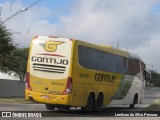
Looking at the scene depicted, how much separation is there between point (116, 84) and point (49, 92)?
6.06 meters

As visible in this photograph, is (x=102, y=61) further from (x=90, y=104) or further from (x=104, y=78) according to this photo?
(x=90, y=104)

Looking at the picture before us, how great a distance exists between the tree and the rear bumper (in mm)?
23552

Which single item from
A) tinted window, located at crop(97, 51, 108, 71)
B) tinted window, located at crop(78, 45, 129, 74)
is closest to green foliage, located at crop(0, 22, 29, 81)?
tinted window, located at crop(78, 45, 129, 74)

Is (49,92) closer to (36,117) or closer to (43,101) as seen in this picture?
(43,101)

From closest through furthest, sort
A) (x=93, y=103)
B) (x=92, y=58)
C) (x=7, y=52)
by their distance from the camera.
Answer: (x=92, y=58) < (x=93, y=103) < (x=7, y=52)

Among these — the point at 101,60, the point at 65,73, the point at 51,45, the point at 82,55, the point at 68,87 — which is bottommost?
the point at 68,87

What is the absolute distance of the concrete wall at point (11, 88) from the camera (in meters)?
43.0

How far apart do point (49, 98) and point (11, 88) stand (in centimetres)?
2436

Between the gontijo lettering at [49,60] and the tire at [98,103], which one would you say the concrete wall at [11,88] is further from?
the gontijo lettering at [49,60]

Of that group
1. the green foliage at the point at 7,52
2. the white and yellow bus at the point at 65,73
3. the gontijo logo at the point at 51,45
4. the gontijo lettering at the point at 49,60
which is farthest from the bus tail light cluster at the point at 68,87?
the green foliage at the point at 7,52

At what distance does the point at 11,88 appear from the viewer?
4462 cm

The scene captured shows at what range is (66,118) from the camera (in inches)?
749

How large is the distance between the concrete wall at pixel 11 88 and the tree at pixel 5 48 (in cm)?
167

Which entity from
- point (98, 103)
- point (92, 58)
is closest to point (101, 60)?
point (92, 58)
